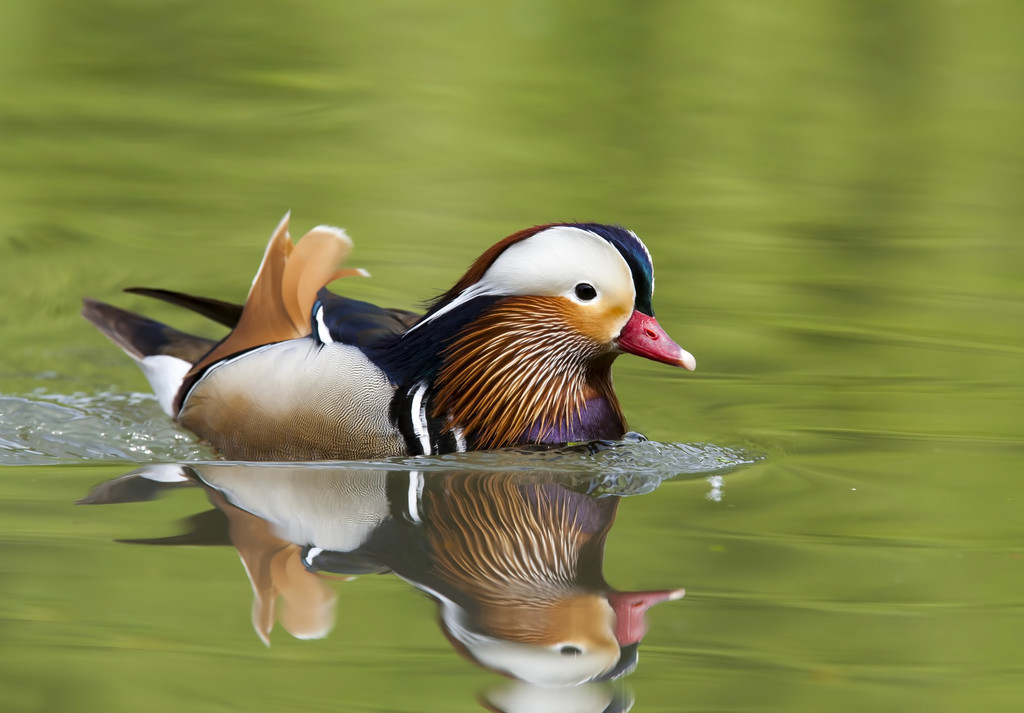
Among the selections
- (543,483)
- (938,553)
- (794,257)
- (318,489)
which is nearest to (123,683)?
(318,489)

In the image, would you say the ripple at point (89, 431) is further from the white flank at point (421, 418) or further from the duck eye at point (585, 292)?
the duck eye at point (585, 292)

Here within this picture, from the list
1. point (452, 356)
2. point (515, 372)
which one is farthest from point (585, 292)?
point (452, 356)

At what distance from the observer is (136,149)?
10.1 metres

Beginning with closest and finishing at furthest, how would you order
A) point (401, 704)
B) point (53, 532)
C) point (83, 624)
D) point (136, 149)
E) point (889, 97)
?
point (401, 704), point (83, 624), point (53, 532), point (136, 149), point (889, 97)

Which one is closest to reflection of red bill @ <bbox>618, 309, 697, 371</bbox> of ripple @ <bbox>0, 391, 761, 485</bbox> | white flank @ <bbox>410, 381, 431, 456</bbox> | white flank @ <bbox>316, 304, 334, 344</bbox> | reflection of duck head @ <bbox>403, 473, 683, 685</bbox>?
ripple @ <bbox>0, 391, 761, 485</bbox>

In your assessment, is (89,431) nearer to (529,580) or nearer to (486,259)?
(486,259)

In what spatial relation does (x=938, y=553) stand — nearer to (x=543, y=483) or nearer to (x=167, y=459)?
(x=543, y=483)

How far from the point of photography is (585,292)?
5164 mm

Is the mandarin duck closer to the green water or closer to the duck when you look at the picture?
the green water

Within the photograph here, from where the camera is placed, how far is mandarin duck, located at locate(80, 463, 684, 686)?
145 inches

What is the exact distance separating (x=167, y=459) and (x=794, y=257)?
14.1 feet

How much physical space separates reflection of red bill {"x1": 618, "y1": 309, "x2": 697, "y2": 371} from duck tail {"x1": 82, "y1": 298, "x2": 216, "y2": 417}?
201cm

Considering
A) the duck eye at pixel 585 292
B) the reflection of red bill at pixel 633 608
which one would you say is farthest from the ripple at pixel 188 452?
the reflection of red bill at pixel 633 608

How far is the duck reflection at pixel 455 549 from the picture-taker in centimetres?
368
